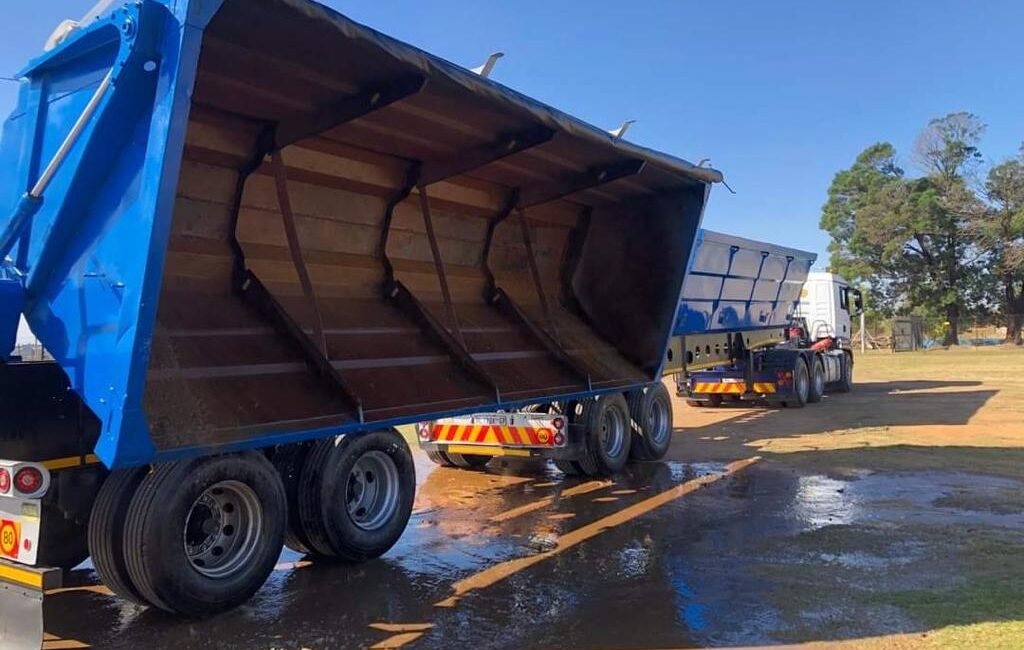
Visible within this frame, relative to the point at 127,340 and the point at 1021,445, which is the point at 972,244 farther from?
the point at 127,340

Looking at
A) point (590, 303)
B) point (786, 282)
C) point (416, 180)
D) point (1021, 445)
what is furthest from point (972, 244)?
point (416, 180)

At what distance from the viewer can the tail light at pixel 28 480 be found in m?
3.71

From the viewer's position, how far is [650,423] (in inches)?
388

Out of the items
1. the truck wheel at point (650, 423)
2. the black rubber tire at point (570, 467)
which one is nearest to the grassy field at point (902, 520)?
the truck wheel at point (650, 423)

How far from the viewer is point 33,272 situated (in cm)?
406

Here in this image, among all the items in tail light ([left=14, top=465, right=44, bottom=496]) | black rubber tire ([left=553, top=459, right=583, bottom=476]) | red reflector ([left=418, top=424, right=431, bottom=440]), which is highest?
tail light ([left=14, top=465, right=44, bottom=496])

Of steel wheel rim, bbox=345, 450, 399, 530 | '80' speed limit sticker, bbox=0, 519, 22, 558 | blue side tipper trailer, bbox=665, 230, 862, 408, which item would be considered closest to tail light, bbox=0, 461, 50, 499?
'80' speed limit sticker, bbox=0, 519, 22, 558

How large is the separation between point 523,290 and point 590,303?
94cm

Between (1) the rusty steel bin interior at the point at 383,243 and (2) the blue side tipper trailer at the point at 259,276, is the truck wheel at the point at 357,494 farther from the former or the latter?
(1) the rusty steel bin interior at the point at 383,243

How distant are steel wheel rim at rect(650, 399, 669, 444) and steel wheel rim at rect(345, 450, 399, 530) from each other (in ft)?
15.8

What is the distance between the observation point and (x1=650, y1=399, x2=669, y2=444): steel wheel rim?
392 inches

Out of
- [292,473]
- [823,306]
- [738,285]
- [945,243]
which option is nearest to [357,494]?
[292,473]

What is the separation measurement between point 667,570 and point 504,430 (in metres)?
3.16

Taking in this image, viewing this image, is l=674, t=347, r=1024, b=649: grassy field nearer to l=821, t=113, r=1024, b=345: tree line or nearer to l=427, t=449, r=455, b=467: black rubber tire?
l=427, t=449, r=455, b=467: black rubber tire
